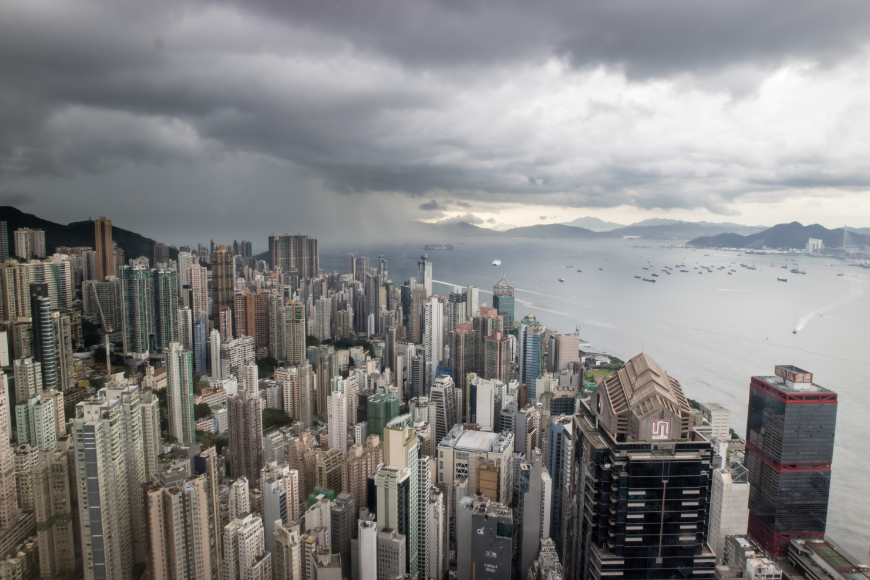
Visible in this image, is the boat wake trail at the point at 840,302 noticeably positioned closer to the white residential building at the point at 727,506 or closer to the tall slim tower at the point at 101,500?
the white residential building at the point at 727,506

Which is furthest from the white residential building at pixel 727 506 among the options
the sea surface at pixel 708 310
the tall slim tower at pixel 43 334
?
the tall slim tower at pixel 43 334

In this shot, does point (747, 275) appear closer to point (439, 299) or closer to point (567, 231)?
point (567, 231)

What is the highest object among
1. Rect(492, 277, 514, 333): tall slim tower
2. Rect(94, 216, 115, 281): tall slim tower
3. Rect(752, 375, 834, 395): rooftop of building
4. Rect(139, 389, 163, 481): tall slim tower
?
A: Rect(94, 216, 115, 281): tall slim tower

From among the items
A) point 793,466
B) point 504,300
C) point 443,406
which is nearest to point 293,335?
point 443,406

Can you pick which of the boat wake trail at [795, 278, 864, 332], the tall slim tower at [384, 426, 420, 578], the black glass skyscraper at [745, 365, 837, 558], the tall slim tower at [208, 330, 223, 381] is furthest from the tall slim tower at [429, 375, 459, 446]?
the boat wake trail at [795, 278, 864, 332]

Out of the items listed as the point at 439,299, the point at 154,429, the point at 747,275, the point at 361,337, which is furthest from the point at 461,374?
the point at 154,429

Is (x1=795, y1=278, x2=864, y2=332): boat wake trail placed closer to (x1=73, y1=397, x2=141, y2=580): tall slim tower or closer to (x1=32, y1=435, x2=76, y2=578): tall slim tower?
(x1=73, y1=397, x2=141, y2=580): tall slim tower
